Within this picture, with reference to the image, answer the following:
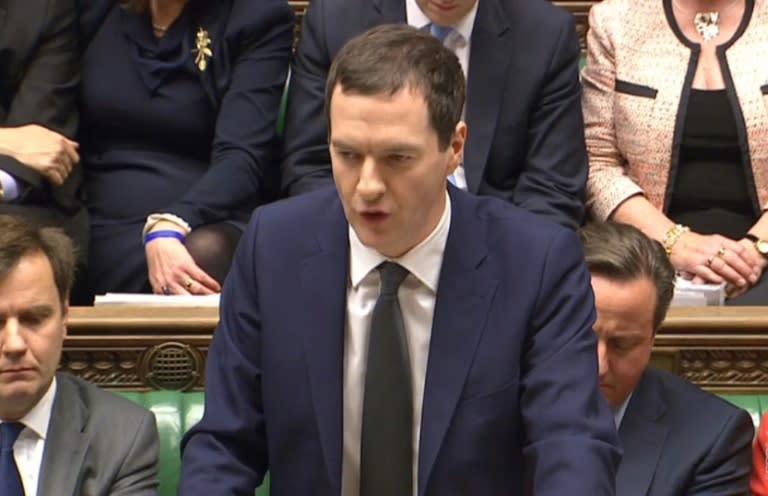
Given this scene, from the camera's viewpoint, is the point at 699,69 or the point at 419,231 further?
the point at 699,69

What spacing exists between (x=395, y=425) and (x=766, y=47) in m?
1.18

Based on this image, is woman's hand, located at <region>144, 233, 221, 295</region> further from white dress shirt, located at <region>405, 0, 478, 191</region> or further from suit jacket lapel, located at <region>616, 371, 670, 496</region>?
suit jacket lapel, located at <region>616, 371, 670, 496</region>

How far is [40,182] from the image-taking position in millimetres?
2191

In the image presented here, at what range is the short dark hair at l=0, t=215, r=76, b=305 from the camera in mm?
1615

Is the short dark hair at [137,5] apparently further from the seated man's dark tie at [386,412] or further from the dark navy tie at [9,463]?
the seated man's dark tie at [386,412]

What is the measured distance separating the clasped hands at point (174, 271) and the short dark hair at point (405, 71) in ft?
2.81

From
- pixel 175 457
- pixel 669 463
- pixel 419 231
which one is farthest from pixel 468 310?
pixel 175 457

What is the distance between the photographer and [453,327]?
133 cm

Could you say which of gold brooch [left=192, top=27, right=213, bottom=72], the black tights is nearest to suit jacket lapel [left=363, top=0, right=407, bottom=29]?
gold brooch [left=192, top=27, right=213, bottom=72]

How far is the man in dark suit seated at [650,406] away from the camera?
5.42ft

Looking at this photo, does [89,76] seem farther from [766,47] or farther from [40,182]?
[766,47]

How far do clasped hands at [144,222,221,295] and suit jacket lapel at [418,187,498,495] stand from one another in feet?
2.59

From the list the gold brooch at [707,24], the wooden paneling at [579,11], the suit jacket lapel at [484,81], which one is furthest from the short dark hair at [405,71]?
the wooden paneling at [579,11]

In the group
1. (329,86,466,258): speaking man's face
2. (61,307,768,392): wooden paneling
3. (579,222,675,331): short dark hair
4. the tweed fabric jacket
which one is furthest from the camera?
the tweed fabric jacket
